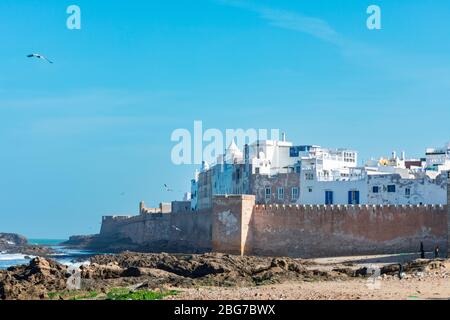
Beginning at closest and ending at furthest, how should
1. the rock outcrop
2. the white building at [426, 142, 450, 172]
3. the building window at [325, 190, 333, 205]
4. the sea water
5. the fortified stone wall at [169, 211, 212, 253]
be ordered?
the rock outcrop < the sea water < the building window at [325, 190, 333, 205] < the fortified stone wall at [169, 211, 212, 253] < the white building at [426, 142, 450, 172]

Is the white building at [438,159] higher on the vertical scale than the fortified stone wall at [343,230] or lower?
higher

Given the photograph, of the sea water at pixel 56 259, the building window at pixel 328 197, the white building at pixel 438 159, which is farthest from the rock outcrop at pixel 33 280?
the white building at pixel 438 159

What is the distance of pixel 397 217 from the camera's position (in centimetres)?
3753

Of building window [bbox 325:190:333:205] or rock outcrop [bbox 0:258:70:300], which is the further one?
building window [bbox 325:190:333:205]

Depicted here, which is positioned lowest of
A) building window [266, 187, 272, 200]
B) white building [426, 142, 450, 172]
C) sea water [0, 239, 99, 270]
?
sea water [0, 239, 99, 270]

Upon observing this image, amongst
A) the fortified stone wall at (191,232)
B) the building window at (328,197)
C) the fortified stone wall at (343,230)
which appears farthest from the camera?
the fortified stone wall at (191,232)

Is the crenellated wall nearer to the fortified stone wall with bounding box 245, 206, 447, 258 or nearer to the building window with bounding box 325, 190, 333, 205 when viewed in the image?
the fortified stone wall with bounding box 245, 206, 447, 258

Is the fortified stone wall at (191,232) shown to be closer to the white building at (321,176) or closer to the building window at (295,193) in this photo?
the white building at (321,176)

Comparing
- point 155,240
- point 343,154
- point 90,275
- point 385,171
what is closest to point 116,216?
point 155,240

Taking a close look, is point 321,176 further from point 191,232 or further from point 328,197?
point 191,232

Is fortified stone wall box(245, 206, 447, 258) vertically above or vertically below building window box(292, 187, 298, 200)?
below

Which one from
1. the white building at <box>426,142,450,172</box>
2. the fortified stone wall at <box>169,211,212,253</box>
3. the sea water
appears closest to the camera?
the sea water

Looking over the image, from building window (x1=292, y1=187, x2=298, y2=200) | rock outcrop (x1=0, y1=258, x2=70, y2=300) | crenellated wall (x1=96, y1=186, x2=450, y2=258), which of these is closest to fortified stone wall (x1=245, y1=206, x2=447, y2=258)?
crenellated wall (x1=96, y1=186, x2=450, y2=258)

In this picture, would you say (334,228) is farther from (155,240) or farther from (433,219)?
(155,240)
